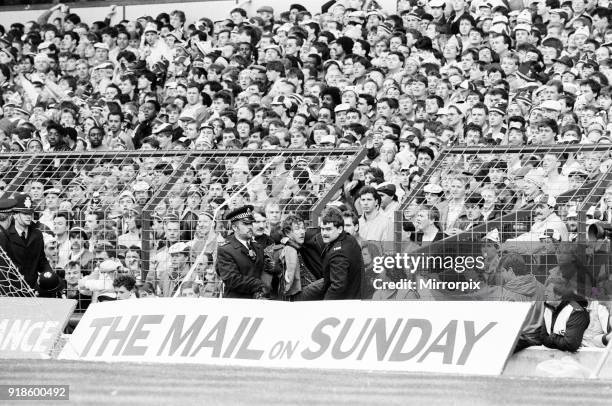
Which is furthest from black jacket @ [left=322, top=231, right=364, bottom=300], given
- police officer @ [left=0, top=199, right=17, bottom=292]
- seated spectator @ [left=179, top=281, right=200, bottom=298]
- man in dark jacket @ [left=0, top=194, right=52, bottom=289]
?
police officer @ [left=0, top=199, right=17, bottom=292]

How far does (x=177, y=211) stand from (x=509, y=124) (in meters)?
3.99

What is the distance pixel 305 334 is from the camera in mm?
10766

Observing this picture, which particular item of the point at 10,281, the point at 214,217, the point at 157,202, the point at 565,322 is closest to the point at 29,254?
the point at 10,281

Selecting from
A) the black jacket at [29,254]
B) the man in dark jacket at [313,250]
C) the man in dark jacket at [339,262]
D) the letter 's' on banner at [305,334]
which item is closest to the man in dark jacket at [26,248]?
the black jacket at [29,254]

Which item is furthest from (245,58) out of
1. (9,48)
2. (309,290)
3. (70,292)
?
(309,290)

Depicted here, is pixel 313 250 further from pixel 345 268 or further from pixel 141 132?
pixel 141 132

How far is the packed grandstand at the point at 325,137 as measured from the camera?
Answer: 37.7ft

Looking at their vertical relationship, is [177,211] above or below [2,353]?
above

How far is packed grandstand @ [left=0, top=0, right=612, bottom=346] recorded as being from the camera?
11.5 meters

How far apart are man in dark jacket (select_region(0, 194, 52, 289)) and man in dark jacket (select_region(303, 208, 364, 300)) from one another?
310 cm

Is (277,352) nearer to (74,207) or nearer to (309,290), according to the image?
(309,290)

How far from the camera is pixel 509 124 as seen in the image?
47.6 ft

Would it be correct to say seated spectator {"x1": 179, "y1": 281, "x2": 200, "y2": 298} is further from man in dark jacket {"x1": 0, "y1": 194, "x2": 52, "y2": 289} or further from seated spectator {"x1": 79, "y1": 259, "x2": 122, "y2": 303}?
man in dark jacket {"x1": 0, "y1": 194, "x2": 52, "y2": 289}

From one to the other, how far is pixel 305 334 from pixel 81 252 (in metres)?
3.41
